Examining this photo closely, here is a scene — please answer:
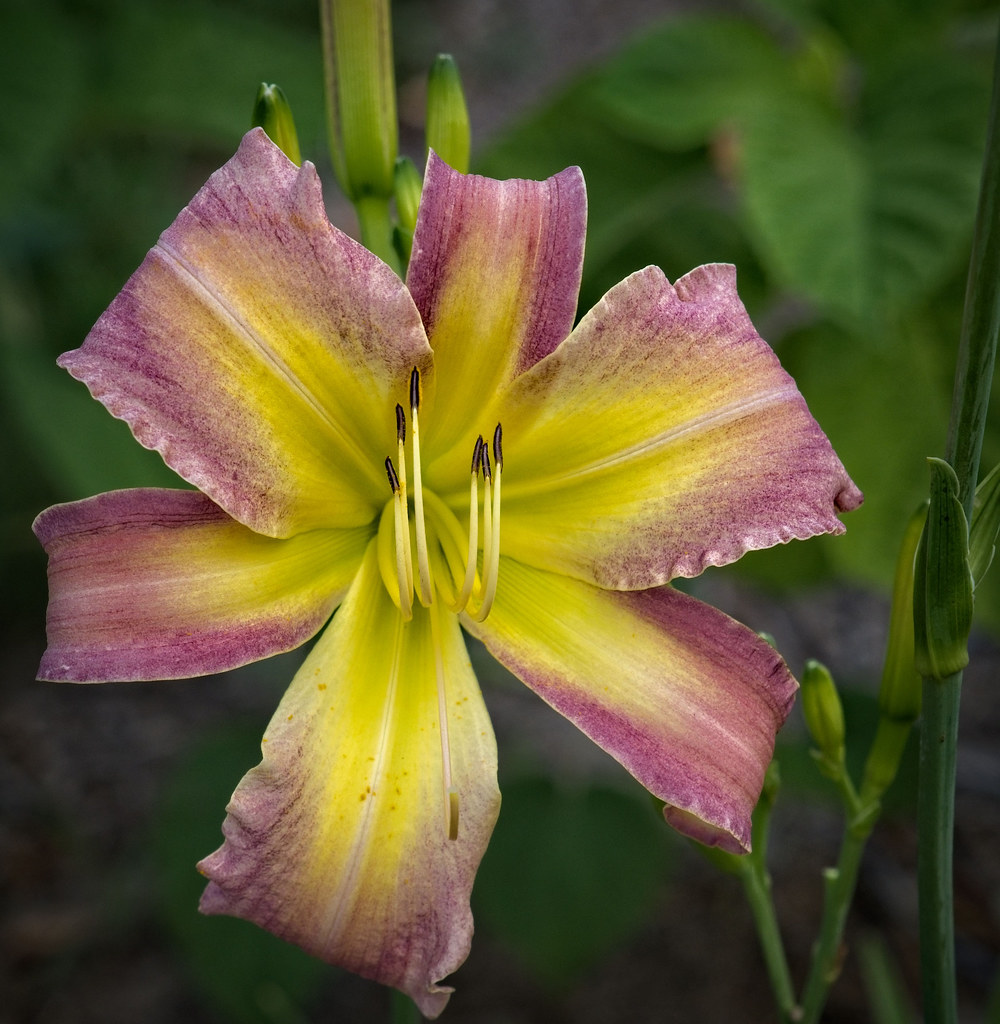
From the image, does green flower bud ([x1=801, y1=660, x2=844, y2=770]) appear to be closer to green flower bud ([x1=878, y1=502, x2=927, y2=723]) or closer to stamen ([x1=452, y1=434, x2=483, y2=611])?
green flower bud ([x1=878, y1=502, x2=927, y2=723])

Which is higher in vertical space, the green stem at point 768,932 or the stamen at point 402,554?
the stamen at point 402,554

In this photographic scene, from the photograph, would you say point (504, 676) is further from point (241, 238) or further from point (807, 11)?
point (241, 238)

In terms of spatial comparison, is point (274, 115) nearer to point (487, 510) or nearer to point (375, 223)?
point (375, 223)

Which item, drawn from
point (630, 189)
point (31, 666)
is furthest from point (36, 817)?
point (630, 189)

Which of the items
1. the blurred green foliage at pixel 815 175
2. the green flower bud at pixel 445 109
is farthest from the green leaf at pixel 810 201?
the green flower bud at pixel 445 109

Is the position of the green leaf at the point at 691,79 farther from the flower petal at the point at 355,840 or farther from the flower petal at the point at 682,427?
the flower petal at the point at 355,840

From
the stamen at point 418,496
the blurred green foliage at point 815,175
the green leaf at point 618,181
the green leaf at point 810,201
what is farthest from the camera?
the green leaf at point 618,181
